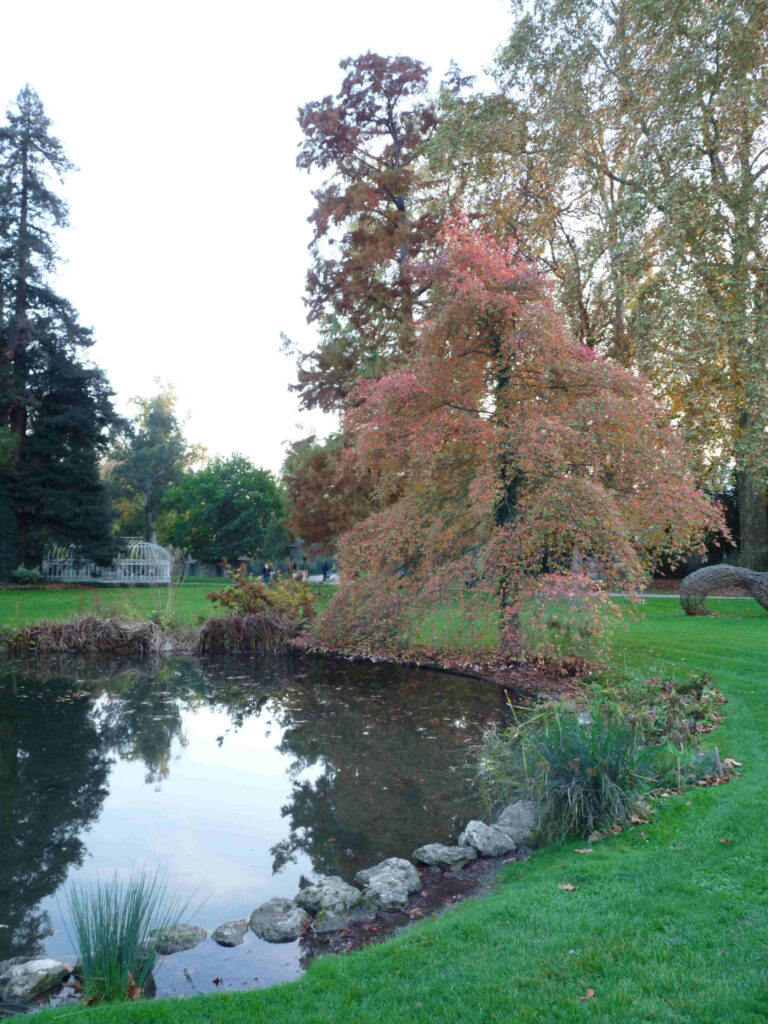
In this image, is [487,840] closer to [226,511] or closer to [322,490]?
[322,490]

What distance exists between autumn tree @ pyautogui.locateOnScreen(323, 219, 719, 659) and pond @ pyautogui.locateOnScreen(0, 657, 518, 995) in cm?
190

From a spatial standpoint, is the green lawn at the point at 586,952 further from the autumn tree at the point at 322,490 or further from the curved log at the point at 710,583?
the autumn tree at the point at 322,490

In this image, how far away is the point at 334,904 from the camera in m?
3.70

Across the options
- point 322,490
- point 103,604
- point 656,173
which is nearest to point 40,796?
point 103,604

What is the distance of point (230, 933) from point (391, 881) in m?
0.90

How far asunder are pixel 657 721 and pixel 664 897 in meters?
3.02

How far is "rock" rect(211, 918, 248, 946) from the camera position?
3.49m

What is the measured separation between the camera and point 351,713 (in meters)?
8.29

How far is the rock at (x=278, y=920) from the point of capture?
138 inches

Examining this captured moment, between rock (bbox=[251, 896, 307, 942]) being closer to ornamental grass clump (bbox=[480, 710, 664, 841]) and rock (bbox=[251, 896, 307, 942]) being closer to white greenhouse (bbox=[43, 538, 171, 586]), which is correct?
ornamental grass clump (bbox=[480, 710, 664, 841])

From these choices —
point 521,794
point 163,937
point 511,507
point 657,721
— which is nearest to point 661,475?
point 511,507

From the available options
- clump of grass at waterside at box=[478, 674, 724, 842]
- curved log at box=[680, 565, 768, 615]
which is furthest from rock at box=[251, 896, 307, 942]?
curved log at box=[680, 565, 768, 615]

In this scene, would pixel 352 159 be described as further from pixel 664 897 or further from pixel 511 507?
pixel 664 897

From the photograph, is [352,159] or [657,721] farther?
[352,159]
